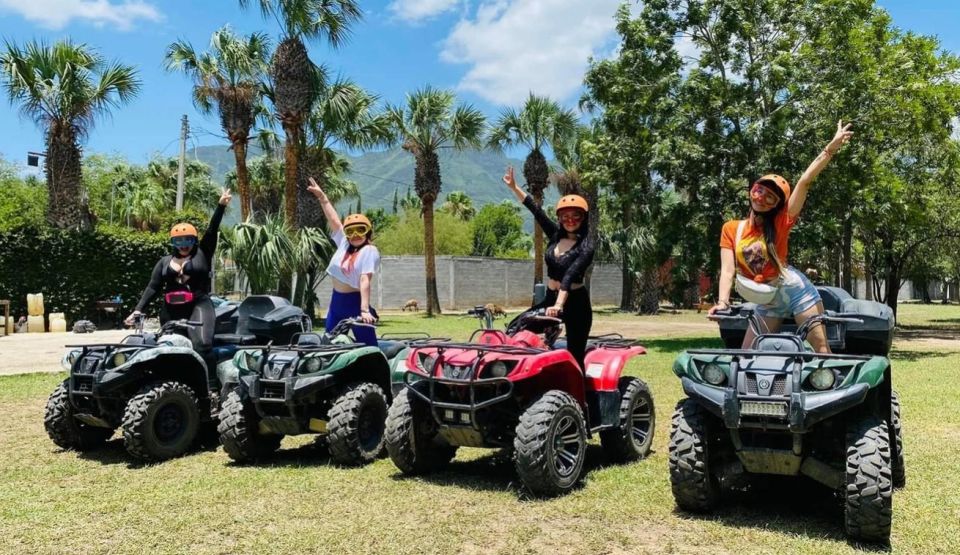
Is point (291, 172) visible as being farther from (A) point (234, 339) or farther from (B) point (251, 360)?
(B) point (251, 360)

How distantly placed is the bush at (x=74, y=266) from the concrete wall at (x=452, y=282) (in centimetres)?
1286

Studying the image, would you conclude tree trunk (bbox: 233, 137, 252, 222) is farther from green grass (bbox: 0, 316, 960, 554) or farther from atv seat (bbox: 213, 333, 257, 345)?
green grass (bbox: 0, 316, 960, 554)

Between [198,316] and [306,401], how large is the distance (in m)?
1.74

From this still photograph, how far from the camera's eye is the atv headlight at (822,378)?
423 centimetres

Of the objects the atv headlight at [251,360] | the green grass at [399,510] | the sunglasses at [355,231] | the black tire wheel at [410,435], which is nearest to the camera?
the green grass at [399,510]

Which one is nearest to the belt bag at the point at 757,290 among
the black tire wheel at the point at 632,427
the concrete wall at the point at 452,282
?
the black tire wheel at the point at 632,427

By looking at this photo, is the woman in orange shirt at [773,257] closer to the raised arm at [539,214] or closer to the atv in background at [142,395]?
the raised arm at [539,214]

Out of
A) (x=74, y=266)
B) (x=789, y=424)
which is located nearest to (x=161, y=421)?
(x=789, y=424)

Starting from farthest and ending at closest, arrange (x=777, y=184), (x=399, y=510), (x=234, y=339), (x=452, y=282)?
(x=452, y=282)
(x=234, y=339)
(x=777, y=184)
(x=399, y=510)

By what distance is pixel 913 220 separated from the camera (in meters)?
19.5

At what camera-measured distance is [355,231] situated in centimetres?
718

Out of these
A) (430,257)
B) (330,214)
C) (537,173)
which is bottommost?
(330,214)

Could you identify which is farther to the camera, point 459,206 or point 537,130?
point 459,206

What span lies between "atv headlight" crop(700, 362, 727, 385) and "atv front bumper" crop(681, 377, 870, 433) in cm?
8
